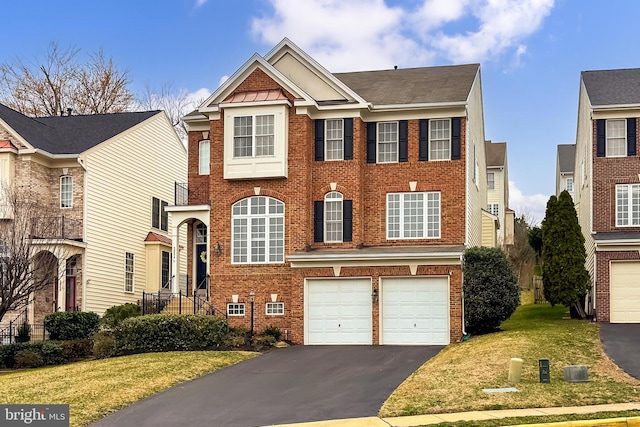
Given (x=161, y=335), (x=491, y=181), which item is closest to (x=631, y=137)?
(x=161, y=335)

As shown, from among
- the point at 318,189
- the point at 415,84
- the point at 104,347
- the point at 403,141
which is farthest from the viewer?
the point at 415,84

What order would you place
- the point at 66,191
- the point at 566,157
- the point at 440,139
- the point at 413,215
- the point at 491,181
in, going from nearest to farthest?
the point at 413,215 < the point at 440,139 < the point at 66,191 < the point at 566,157 < the point at 491,181

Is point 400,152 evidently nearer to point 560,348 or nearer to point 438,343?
point 438,343

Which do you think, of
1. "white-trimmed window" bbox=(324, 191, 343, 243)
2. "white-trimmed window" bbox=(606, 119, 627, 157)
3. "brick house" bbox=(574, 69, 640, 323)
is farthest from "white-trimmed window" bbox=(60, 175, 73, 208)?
"white-trimmed window" bbox=(606, 119, 627, 157)

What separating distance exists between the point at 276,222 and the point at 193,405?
1342cm

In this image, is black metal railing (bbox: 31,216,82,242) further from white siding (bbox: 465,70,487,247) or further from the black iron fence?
white siding (bbox: 465,70,487,247)

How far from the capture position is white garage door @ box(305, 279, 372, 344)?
29938 mm

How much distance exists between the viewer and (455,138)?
103 feet

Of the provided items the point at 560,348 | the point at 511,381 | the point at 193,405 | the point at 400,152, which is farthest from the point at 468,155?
the point at 193,405

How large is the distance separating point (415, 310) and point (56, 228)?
14612 millimetres

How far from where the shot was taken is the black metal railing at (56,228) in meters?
33.0

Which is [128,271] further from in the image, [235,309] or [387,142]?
[387,142]

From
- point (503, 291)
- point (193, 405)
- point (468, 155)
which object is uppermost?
point (468, 155)

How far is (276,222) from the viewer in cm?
3178
